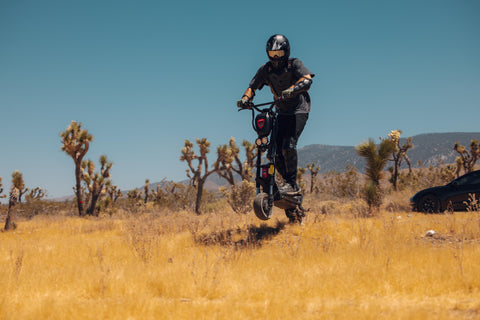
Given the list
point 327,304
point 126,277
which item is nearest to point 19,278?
point 126,277

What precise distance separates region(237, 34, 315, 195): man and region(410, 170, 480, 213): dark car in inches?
187

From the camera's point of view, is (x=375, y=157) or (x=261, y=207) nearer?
(x=261, y=207)

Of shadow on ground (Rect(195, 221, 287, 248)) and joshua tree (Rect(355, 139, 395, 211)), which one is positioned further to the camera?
joshua tree (Rect(355, 139, 395, 211))

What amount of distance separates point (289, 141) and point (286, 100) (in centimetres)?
71

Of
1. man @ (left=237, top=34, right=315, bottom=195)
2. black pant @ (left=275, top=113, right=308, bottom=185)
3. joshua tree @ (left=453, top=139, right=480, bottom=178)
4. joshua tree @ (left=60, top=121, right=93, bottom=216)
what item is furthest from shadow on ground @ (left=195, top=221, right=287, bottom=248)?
joshua tree @ (left=453, top=139, right=480, bottom=178)

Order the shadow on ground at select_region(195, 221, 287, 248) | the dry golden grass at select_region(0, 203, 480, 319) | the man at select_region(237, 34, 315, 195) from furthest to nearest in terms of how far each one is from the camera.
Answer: the man at select_region(237, 34, 315, 195)
the shadow on ground at select_region(195, 221, 287, 248)
the dry golden grass at select_region(0, 203, 480, 319)

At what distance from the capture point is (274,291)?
3.06m

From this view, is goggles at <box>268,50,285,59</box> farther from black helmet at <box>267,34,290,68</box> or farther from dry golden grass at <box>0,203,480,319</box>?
dry golden grass at <box>0,203,480,319</box>

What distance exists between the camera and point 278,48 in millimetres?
5320

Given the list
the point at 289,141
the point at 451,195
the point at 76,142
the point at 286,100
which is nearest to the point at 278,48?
the point at 286,100

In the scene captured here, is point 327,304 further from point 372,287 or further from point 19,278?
point 19,278

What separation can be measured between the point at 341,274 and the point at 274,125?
2.58 m

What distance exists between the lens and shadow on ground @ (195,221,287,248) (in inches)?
207

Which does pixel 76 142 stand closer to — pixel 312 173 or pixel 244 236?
pixel 244 236
